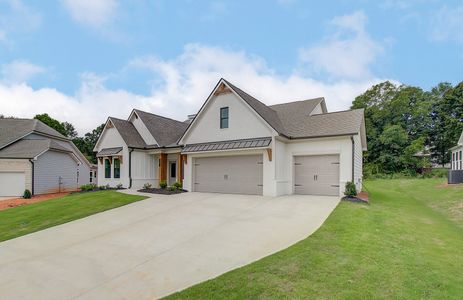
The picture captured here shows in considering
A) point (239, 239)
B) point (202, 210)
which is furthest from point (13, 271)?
point (202, 210)

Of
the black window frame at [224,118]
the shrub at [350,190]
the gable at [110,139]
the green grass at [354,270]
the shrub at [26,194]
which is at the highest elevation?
the black window frame at [224,118]

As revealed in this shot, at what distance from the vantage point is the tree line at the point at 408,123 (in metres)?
35.9

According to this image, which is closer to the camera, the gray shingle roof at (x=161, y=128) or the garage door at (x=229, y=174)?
the garage door at (x=229, y=174)

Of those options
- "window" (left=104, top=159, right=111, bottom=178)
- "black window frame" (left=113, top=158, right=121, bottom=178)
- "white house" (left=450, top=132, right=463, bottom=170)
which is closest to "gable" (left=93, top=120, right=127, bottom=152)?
"black window frame" (left=113, top=158, right=121, bottom=178)

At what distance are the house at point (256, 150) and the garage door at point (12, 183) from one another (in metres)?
7.45

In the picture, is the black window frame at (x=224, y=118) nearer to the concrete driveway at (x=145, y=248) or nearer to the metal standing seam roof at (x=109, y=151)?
the concrete driveway at (x=145, y=248)

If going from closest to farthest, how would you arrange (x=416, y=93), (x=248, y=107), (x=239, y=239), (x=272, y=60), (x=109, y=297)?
(x=109, y=297), (x=239, y=239), (x=248, y=107), (x=272, y=60), (x=416, y=93)

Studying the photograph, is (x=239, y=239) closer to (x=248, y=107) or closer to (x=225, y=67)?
(x=248, y=107)

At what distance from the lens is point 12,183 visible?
19516 millimetres

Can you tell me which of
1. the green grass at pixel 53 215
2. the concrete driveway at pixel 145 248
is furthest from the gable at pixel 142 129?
the concrete driveway at pixel 145 248

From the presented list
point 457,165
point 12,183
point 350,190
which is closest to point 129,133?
point 12,183

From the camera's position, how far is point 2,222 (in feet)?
35.0

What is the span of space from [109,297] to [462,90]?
52.1 m

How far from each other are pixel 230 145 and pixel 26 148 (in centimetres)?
1833
